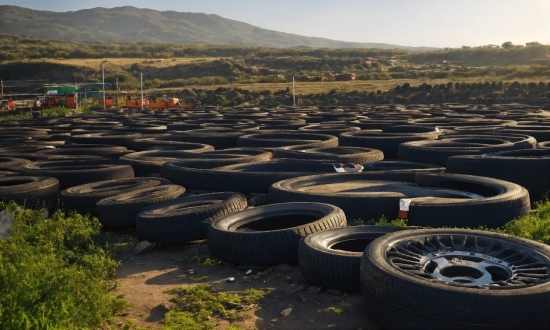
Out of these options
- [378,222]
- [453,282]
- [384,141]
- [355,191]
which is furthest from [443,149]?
[453,282]

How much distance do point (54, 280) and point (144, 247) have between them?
105 inches

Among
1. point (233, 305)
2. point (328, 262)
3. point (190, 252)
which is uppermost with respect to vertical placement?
point (328, 262)

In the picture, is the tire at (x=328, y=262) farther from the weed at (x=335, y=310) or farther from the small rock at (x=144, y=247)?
the small rock at (x=144, y=247)

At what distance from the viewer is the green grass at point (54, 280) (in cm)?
484

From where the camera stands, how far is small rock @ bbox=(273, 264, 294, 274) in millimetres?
6887

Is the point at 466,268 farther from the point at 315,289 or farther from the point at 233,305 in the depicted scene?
the point at 233,305

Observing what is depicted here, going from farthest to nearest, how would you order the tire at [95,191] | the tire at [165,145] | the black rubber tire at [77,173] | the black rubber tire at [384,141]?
the tire at [165,145] < the black rubber tire at [384,141] < the black rubber tire at [77,173] < the tire at [95,191]

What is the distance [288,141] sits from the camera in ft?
51.6

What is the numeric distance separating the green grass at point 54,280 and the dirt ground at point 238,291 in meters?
0.27

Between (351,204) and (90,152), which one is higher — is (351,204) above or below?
above

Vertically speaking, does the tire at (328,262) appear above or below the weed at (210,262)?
above

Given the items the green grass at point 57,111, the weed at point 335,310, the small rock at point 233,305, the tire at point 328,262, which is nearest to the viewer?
the weed at point 335,310

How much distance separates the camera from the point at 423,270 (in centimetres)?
548

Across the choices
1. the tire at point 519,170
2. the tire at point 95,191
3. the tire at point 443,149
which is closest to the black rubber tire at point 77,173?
the tire at point 95,191
